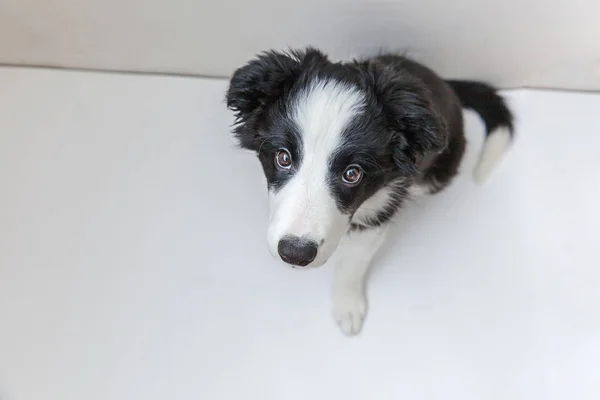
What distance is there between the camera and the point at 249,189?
2191 mm

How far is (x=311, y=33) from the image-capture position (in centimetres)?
207

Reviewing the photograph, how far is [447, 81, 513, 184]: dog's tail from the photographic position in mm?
2199

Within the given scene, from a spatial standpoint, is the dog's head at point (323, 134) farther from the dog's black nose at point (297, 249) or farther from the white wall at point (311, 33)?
the white wall at point (311, 33)

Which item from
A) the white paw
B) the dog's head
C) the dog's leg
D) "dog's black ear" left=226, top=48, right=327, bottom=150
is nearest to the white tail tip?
the dog's leg

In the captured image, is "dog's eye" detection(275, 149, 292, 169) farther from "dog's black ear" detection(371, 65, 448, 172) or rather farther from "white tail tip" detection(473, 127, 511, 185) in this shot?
"white tail tip" detection(473, 127, 511, 185)

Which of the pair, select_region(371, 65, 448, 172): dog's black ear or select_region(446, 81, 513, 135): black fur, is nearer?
select_region(371, 65, 448, 172): dog's black ear

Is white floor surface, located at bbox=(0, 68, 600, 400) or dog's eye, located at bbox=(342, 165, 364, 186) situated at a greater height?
dog's eye, located at bbox=(342, 165, 364, 186)

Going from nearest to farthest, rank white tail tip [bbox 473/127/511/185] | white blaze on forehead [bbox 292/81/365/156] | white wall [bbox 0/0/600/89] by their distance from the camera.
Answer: white blaze on forehead [bbox 292/81/365/156] → white wall [bbox 0/0/600/89] → white tail tip [bbox 473/127/511/185]

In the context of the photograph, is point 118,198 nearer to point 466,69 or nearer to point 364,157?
point 364,157

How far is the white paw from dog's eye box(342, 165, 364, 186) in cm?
61

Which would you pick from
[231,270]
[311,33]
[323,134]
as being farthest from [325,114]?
[231,270]

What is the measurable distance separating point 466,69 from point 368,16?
473mm

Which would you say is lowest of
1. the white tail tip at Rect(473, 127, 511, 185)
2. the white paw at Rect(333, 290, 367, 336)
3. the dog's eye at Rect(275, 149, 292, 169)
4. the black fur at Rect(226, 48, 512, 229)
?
the white paw at Rect(333, 290, 367, 336)

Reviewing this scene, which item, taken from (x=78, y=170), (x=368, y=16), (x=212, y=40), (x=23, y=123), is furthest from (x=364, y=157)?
(x=23, y=123)
